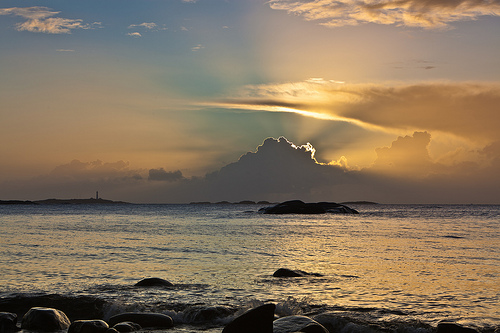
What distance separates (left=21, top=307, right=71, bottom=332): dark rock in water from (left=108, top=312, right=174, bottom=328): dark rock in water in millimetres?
1598

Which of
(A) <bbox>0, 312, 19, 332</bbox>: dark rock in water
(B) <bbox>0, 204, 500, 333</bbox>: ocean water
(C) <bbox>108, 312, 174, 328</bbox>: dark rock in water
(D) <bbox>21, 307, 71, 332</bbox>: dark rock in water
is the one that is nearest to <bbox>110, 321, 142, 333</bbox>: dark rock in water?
(C) <bbox>108, 312, 174, 328</bbox>: dark rock in water

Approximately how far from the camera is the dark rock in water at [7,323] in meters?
15.7

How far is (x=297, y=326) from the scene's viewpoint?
47.6ft

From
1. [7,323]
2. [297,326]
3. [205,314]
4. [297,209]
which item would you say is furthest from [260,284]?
[297,209]

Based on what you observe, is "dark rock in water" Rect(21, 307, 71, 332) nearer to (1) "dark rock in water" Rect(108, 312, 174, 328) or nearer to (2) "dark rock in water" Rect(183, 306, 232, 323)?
(1) "dark rock in water" Rect(108, 312, 174, 328)

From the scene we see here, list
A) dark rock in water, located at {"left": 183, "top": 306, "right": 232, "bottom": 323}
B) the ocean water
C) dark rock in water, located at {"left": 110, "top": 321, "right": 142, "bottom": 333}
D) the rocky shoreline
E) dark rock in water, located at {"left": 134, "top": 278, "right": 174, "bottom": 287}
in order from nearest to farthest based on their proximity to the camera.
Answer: the rocky shoreline
dark rock in water, located at {"left": 110, "top": 321, "right": 142, "bottom": 333}
dark rock in water, located at {"left": 183, "top": 306, "right": 232, "bottom": 323}
the ocean water
dark rock in water, located at {"left": 134, "top": 278, "right": 174, "bottom": 287}

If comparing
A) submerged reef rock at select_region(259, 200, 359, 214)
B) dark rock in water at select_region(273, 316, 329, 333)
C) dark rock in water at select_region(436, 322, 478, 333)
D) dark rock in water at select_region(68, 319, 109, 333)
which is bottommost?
dark rock in water at select_region(68, 319, 109, 333)

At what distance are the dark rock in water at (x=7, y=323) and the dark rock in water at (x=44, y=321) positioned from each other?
0.95 feet

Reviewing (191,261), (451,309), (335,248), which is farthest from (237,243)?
(451,309)

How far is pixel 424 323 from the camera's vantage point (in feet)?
53.1

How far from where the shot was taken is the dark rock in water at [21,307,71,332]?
15766 mm

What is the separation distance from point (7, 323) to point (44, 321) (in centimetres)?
118

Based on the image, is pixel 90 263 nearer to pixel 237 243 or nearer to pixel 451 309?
pixel 237 243

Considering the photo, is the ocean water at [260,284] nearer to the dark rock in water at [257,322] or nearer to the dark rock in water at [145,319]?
the dark rock in water at [145,319]
